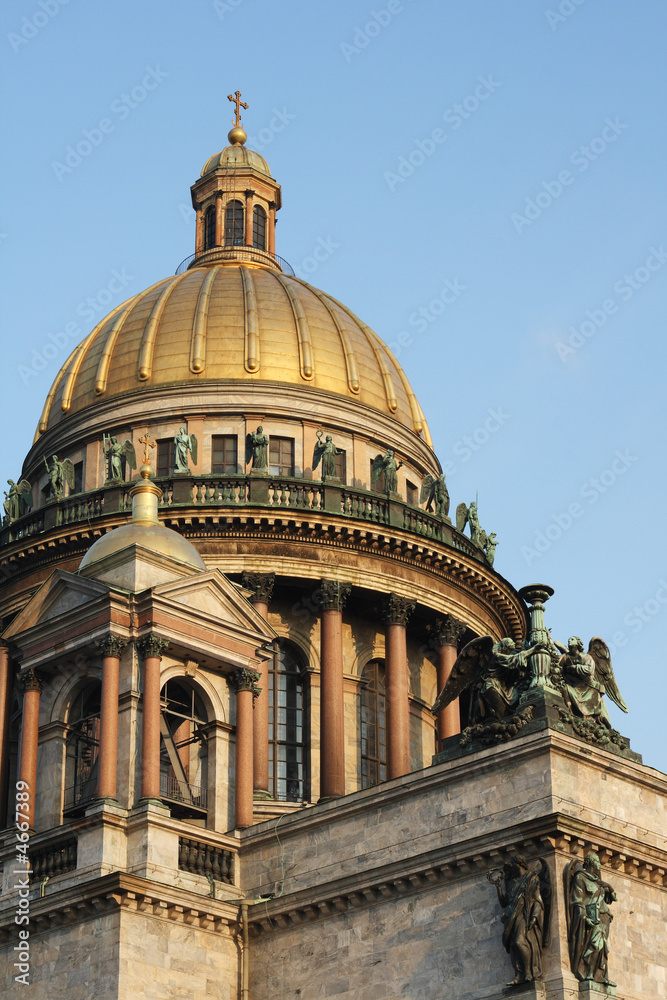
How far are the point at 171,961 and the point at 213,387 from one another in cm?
2371

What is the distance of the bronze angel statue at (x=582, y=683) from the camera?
111ft

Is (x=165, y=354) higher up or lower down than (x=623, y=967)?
higher up

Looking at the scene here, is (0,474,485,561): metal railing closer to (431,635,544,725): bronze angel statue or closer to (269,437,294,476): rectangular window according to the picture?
(269,437,294,476): rectangular window

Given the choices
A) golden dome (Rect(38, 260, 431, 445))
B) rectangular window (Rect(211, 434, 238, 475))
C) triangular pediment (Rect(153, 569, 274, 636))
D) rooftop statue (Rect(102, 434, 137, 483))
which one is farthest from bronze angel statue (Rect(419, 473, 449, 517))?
triangular pediment (Rect(153, 569, 274, 636))

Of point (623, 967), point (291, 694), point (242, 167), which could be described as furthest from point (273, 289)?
point (623, 967)

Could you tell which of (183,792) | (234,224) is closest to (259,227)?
(234,224)

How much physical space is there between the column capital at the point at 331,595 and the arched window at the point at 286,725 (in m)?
1.93

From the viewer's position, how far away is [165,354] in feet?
Answer: 183

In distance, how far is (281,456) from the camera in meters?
54.2

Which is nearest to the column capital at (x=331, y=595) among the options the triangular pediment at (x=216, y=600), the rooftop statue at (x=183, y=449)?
the rooftop statue at (x=183, y=449)

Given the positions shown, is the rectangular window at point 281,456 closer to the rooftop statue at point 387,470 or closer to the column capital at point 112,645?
the rooftop statue at point 387,470

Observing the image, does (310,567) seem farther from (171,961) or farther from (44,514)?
(171,961)

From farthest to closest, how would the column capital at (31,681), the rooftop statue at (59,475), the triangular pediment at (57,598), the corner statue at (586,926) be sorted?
the rooftop statue at (59,475) → the column capital at (31,681) → the triangular pediment at (57,598) → the corner statue at (586,926)

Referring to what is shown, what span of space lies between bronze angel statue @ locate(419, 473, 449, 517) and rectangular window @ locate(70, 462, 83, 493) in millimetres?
10717
